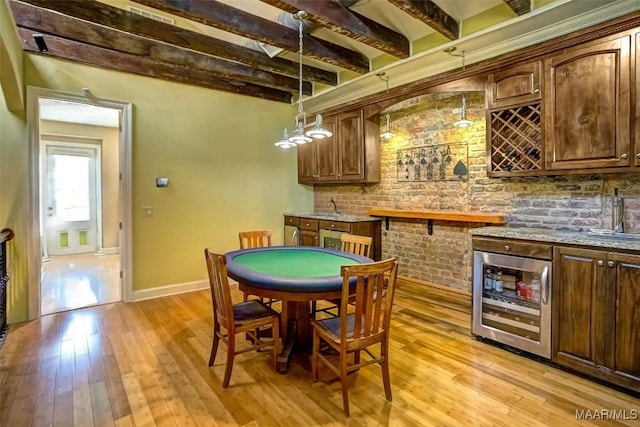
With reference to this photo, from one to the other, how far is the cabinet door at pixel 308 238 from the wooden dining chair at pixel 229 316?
2446 mm

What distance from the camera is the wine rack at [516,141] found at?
2.98 m

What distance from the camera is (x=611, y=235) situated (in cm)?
266

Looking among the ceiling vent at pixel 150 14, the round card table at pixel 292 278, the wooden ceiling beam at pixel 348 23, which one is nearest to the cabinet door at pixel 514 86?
the wooden ceiling beam at pixel 348 23

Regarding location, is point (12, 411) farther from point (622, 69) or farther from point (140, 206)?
point (622, 69)

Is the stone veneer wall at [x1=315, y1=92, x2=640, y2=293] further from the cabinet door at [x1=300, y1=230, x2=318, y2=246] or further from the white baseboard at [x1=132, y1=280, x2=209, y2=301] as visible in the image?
the white baseboard at [x1=132, y1=280, x2=209, y2=301]

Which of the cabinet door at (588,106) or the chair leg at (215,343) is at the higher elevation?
the cabinet door at (588,106)

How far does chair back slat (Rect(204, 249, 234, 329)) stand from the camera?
229cm

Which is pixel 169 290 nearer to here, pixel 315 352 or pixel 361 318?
pixel 315 352

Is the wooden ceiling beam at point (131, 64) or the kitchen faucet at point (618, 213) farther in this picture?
the wooden ceiling beam at point (131, 64)

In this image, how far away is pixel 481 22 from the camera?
317 centimetres

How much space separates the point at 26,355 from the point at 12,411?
90 centimetres

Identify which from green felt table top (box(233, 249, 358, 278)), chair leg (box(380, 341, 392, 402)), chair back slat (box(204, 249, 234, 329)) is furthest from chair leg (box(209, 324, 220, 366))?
chair leg (box(380, 341, 392, 402))

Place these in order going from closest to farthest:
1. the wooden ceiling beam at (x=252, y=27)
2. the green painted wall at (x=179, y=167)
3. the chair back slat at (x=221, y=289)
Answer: the chair back slat at (x=221, y=289), the wooden ceiling beam at (x=252, y=27), the green painted wall at (x=179, y=167)

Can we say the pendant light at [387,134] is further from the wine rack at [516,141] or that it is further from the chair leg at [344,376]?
the chair leg at [344,376]
